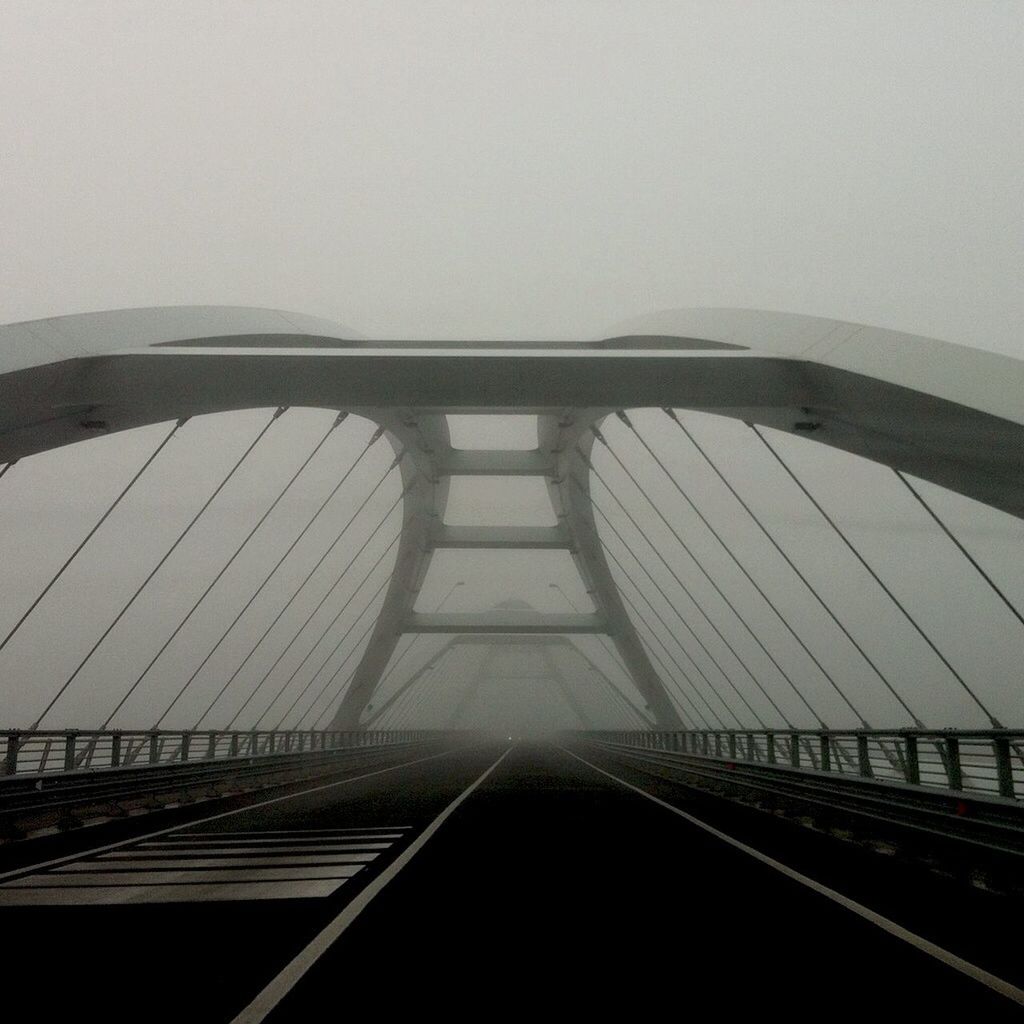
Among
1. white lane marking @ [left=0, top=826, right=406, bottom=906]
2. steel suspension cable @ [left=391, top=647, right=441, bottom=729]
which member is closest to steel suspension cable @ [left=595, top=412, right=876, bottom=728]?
white lane marking @ [left=0, top=826, right=406, bottom=906]

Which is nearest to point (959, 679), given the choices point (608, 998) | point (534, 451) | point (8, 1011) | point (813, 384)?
point (813, 384)

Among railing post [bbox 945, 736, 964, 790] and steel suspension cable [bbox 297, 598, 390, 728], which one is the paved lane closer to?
railing post [bbox 945, 736, 964, 790]

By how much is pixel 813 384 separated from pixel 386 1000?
13.2 metres

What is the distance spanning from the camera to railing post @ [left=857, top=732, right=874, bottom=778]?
1324cm

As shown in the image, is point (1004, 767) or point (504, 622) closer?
point (1004, 767)

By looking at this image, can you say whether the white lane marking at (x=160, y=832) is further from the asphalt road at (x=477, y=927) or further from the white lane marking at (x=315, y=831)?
the white lane marking at (x=315, y=831)

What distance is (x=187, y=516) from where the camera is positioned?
24.4 meters

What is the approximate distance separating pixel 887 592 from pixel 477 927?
44.1ft

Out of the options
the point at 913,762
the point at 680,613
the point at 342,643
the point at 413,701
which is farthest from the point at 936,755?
the point at 413,701

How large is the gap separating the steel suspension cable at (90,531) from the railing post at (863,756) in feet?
38.9

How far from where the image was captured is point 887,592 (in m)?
19.1

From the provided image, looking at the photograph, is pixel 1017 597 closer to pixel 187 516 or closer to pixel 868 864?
pixel 868 864

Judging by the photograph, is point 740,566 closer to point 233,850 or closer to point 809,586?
point 809,586

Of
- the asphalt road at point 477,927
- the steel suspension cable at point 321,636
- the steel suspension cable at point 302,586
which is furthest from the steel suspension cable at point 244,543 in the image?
the asphalt road at point 477,927
